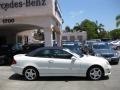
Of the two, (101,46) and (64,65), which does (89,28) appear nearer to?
(101,46)

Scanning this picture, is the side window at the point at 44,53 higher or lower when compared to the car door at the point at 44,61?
higher

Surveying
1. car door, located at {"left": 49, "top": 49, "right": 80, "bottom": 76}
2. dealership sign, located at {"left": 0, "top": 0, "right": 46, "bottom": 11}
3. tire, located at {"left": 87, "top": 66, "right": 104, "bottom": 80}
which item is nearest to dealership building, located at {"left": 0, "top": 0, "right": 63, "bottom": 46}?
dealership sign, located at {"left": 0, "top": 0, "right": 46, "bottom": 11}

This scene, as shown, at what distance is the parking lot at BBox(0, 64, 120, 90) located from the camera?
11338 millimetres

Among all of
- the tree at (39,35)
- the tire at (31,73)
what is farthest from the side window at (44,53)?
the tree at (39,35)

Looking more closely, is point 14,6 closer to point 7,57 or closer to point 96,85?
point 7,57

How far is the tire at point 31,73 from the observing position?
1320 centimetres

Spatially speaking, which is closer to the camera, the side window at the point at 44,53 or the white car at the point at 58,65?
the white car at the point at 58,65

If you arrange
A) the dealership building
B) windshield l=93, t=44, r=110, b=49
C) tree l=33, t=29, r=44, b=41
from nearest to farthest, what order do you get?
the dealership building < windshield l=93, t=44, r=110, b=49 < tree l=33, t=29, r=44, b=41

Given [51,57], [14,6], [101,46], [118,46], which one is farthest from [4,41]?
[51,57]

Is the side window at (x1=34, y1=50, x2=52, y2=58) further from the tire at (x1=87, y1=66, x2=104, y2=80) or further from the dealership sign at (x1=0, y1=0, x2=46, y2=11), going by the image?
the dealership sign at (x1=0, y1=0, x2=46, y2=11)

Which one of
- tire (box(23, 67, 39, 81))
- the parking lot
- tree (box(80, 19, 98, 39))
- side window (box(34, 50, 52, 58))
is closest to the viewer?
the parking lot

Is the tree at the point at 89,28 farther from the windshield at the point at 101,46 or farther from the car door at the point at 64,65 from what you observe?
the car door at the point at 64,65

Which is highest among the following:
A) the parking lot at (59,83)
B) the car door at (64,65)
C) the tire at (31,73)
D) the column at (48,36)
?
the column at (48,36)

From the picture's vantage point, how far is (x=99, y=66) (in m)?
12.9
